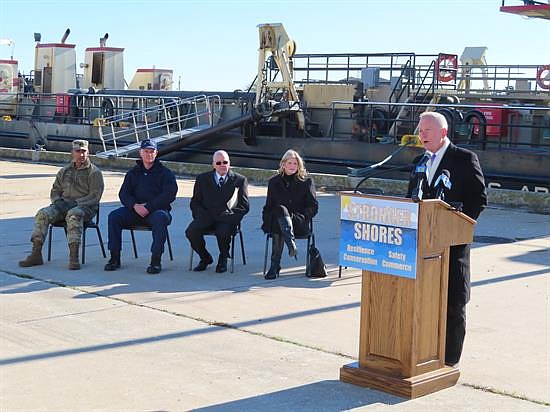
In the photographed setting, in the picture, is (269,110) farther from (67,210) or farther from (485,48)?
(67,210)

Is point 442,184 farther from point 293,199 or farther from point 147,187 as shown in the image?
point 147,187

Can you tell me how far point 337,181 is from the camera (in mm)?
18500

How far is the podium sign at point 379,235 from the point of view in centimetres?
520

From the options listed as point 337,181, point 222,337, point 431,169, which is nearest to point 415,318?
point 431,169

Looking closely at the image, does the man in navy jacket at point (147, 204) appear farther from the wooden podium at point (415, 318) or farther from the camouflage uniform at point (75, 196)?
the wooden podium at point (415, 318)

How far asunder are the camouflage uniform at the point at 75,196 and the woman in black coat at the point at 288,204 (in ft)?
6.12

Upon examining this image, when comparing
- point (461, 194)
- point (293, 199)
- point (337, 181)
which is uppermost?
point (461, 194)

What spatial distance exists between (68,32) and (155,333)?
29184mm

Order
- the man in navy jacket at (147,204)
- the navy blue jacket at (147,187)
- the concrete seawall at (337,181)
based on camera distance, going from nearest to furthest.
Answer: the man in navy jacket at (147,204)
the navy blue jacket at (147,187)
the concrete seawall at (337,181)

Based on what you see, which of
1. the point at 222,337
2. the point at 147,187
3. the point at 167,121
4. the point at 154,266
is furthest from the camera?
the point at 167,121

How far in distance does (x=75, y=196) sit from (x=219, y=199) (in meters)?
1.61

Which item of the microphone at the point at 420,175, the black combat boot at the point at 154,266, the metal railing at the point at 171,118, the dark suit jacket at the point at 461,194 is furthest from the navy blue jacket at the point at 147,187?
the metal railing at the point at 171,118

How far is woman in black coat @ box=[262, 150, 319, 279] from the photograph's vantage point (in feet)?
30.6

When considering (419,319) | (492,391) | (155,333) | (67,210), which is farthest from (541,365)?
(67,210)
